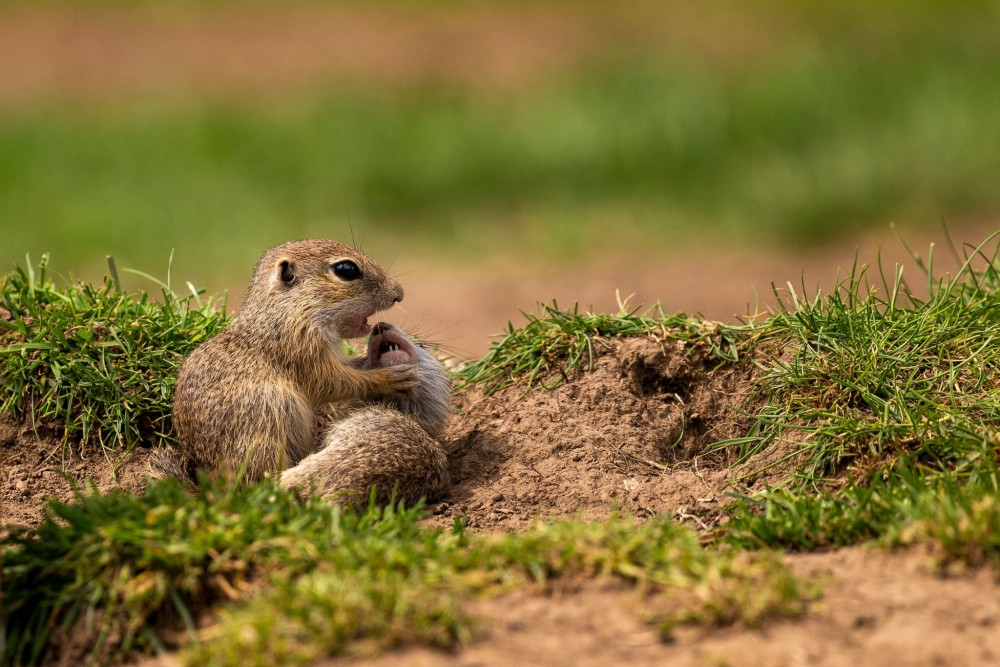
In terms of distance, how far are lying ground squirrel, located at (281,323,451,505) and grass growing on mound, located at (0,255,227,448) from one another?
0.84 meters

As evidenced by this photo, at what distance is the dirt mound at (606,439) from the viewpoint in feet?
13.8

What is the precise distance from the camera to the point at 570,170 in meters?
11.0

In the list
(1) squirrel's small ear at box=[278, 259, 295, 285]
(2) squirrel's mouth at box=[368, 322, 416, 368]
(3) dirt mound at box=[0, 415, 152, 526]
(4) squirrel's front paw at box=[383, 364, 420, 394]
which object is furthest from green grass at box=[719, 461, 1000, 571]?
(3) dirt mound at box=[0, 415, 152, 526]

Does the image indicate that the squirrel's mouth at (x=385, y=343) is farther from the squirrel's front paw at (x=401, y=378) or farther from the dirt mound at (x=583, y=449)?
the dirt mound at (x=583, y=449)

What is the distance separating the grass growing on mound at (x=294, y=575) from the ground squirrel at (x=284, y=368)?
0.75 meters

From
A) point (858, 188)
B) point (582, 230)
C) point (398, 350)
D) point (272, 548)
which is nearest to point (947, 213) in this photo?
point (858, 188)

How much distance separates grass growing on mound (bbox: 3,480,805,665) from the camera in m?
2.80

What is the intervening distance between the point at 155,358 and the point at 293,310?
82 centimetres

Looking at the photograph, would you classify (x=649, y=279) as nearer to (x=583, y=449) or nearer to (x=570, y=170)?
(x=570, y=170)

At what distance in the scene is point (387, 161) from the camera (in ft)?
37.0

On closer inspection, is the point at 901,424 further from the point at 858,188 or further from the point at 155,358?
the point at 858,188

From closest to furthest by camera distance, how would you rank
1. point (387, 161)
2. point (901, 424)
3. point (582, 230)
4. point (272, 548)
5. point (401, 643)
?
1. point (401, 643)
2. point (272, 548)
3. point (901, 424)
4. point (582, 230)
5. point (387, 161)

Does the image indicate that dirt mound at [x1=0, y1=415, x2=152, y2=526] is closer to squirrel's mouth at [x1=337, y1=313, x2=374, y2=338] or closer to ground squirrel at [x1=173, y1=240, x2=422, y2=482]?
ground squirrel at [x1=173, y1=240, x2=422, y2=482]

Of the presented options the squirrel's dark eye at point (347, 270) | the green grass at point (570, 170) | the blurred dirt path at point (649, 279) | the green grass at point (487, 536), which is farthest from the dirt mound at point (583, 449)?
the green grass at point (570, 170)
